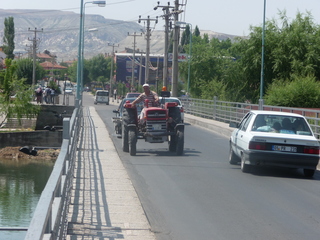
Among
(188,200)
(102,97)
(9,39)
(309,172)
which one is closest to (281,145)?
(309,172)

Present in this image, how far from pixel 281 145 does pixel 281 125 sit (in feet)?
2.84

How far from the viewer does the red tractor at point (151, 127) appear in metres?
17.6

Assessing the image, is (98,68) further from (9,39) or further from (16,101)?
(16,101)

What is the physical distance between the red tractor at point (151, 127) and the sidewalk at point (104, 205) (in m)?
1.97

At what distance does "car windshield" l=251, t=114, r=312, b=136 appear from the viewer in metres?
14.3

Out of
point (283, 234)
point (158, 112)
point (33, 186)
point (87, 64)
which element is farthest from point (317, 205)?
point (87, 64)

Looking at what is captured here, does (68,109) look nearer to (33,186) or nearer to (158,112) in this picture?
(33,186)

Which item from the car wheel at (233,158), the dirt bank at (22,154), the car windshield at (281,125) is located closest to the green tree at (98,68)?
the dirt bank at (22,154)

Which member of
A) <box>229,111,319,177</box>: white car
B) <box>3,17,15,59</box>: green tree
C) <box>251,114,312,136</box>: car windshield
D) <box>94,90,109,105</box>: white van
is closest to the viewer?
<box>229,111,319,177</box>: white car

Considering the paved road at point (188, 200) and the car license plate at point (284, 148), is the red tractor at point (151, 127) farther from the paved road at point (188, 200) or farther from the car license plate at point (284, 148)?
the car license plate at point (284, 148)

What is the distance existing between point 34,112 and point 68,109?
209 inches

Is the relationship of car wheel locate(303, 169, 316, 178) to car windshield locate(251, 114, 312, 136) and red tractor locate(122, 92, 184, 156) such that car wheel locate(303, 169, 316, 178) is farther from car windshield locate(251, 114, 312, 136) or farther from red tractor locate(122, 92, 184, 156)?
red tractor locate(122, 92, 184, 156)

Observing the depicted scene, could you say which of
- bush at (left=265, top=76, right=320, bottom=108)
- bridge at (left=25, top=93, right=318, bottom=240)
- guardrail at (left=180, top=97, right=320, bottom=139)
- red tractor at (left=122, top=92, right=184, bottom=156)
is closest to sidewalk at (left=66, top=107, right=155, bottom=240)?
bridge at (left=25, top=93, right=318, bottom=240)

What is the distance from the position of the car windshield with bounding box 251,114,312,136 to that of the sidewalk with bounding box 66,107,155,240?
336cm
